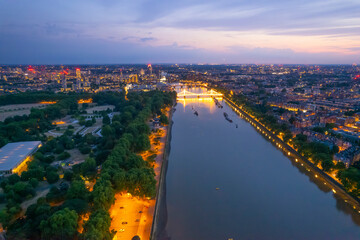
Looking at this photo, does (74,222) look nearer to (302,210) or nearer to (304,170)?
(302,210)

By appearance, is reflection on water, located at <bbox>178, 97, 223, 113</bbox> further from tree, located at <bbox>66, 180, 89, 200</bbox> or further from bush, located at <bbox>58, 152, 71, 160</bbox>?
tree, located at <bbox>66, 180, 89, 200</bbox>

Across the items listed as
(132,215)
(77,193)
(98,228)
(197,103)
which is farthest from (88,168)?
(197,103)

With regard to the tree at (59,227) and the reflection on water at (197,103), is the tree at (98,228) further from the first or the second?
the reflection on water at (197,103)

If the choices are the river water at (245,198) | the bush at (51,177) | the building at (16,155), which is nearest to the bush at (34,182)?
the bush at (51,177)

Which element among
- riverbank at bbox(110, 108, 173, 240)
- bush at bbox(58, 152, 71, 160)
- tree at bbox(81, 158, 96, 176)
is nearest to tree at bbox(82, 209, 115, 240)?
riverbank at bbox(110, 108, 173, 240)

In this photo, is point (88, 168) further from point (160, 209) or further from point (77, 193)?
point (160, 209)

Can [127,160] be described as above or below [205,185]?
above

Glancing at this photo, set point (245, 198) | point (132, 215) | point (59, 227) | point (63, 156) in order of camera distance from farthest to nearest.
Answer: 1. point (63, 156)
2. point (245, 198)
3. point (132, 215)
4. point (59, 227)

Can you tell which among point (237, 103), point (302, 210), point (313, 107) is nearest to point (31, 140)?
point (302, 210)
